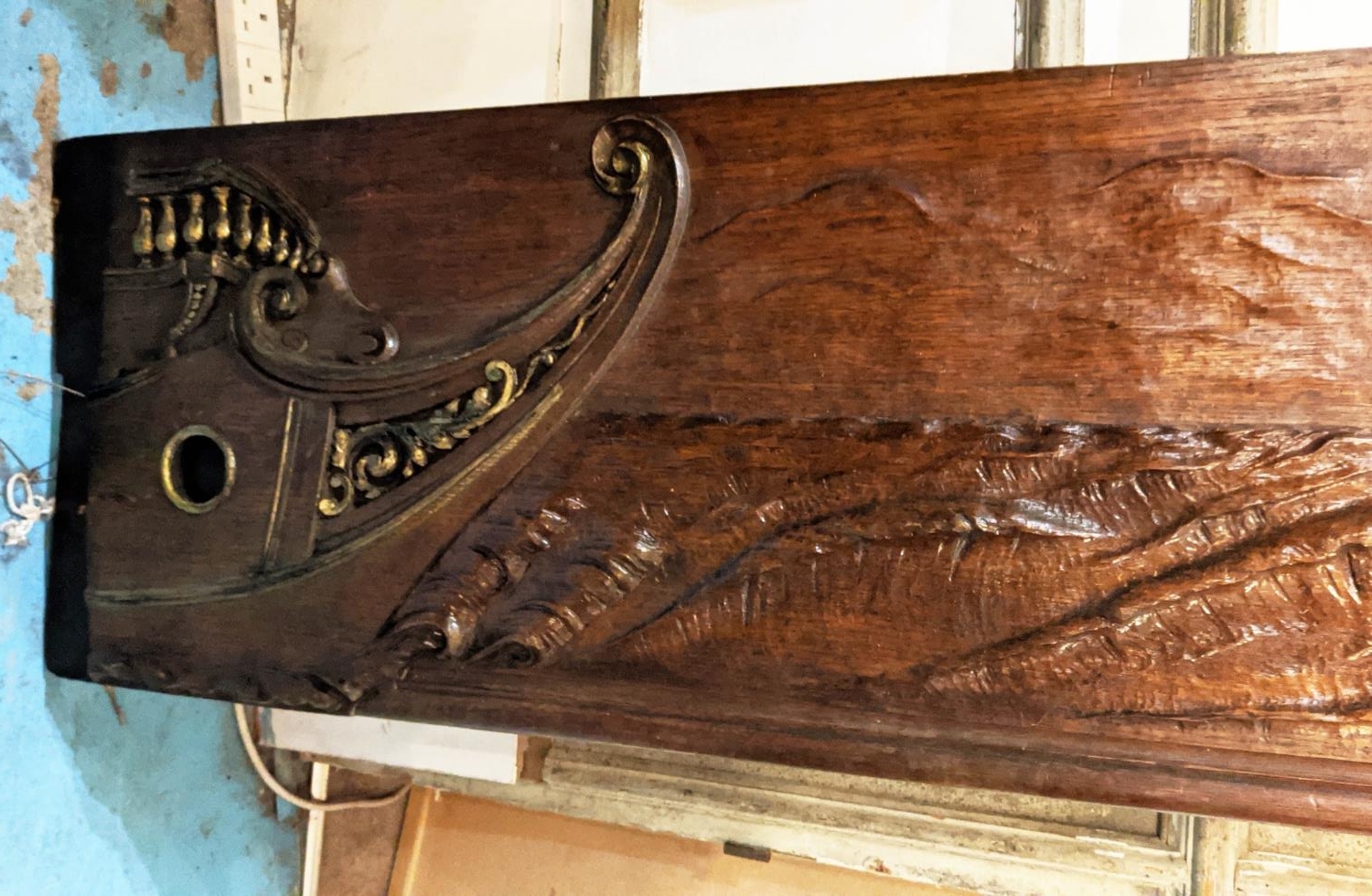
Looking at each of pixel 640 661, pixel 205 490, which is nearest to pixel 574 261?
pixel 640 661

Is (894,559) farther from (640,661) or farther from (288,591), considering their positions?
(288,591)

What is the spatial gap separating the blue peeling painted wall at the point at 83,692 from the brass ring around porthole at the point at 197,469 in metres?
0.22

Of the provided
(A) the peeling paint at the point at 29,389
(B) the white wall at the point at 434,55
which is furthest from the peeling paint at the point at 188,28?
(A) the peeling paint at the point at 29,389

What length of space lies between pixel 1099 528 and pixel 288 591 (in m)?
0.73

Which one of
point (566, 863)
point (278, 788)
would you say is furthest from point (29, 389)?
point (566, 863)

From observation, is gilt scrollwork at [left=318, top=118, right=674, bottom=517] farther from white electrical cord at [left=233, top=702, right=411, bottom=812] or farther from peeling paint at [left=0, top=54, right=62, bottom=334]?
white electrical cord at [left=233, top=702, right=411, bottom=812]

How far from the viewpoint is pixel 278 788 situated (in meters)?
1.47

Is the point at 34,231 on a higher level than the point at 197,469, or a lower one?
higher

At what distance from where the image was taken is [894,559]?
0.80 m

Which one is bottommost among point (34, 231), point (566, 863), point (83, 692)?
point (566, 863)

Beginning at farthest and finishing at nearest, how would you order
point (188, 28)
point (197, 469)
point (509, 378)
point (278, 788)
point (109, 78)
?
point (278, 788) → point (188, 28) → point (109, 78) → point (197, 469) → point (509, 378)

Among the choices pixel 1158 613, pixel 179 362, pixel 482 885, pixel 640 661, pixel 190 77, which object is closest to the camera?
pixel 1158 613

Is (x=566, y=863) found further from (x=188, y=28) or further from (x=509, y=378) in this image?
(x=188, y=28)

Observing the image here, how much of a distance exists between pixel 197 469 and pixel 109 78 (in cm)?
55
